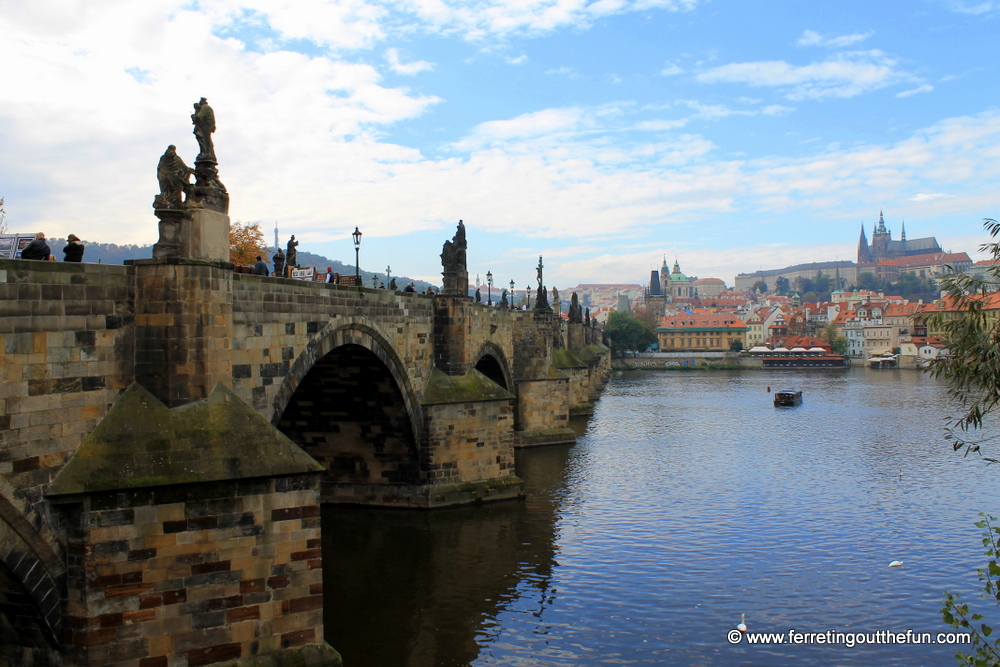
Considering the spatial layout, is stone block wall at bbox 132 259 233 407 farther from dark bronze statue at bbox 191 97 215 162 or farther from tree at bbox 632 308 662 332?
tree at bbox 632 308 662 332

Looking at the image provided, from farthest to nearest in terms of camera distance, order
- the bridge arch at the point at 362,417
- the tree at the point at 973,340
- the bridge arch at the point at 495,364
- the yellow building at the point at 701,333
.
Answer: the yellow building at the point at 701,333 < the bridge arch at the point at 495,364 < the bridge arch at the point at 362,417 < the tree at the point at 973,340

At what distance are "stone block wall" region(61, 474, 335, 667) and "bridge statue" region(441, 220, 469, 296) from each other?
49.8ft

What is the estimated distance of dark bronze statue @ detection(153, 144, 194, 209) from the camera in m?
13.0

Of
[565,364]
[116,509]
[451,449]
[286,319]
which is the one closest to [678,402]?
[565,364]

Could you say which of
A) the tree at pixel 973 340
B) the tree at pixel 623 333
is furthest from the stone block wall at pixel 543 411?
the tree at pixel 623 333

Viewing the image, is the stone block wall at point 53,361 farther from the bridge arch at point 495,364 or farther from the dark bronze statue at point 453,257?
the bridge arch at point 495,364

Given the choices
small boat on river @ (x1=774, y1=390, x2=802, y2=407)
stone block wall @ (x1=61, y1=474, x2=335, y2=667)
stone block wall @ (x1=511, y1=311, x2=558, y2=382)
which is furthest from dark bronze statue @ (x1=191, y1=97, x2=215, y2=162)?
small boat on river @ (x1=774, y1=390, x2=802, y2=407)

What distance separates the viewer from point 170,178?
42.7ft

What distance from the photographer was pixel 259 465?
1223 centimetres

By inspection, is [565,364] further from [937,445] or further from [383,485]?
[383,485]

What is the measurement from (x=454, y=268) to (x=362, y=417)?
614 cm

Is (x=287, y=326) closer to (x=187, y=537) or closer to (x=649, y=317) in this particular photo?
(x=187, y=537)

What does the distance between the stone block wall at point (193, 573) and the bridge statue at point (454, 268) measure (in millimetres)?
15191

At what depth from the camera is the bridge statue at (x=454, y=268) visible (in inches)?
1083
